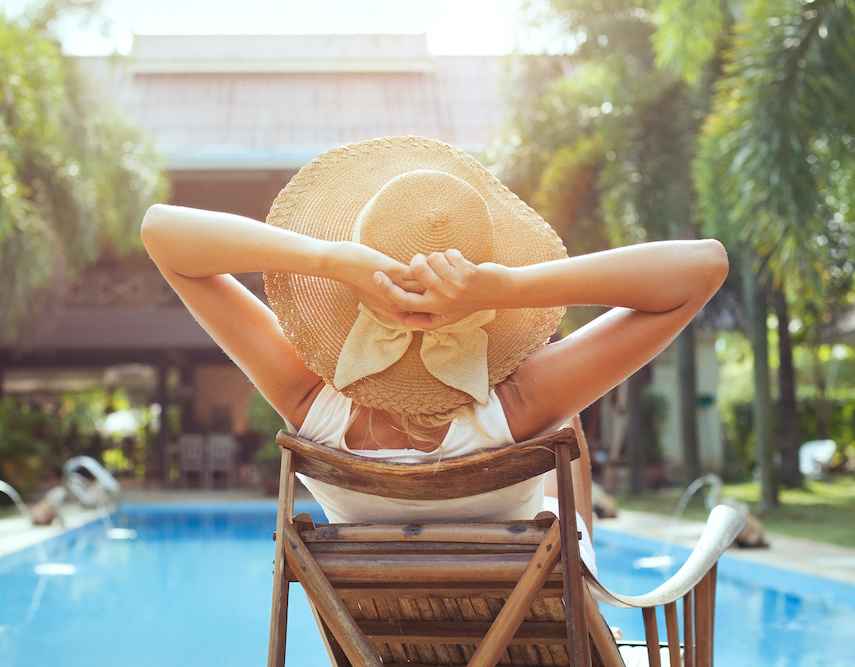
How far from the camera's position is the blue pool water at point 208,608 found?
4969 mm

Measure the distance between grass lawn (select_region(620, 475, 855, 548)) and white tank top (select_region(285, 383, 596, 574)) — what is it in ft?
22.8

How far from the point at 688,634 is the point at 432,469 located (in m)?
0.80

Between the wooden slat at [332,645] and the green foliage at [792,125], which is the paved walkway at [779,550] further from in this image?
the wooden slat at [332,645]

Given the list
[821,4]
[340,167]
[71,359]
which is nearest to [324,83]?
[71,359]

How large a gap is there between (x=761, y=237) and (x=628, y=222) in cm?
343

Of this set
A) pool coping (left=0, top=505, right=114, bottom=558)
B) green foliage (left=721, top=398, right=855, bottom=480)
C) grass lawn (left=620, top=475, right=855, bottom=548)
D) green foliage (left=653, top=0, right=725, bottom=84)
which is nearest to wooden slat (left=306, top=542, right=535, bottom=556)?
pool coping (left=0, top=505, right=114, bottom=558)

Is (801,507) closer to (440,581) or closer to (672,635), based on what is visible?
(672,635)

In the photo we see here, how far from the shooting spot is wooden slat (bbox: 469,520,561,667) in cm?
146

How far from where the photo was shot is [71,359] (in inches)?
770

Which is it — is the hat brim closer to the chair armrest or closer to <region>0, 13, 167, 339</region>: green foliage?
the chair armrest

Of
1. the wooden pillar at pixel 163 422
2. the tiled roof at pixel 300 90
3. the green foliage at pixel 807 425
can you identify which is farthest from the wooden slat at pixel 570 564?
the green foliage at pixel 807 425

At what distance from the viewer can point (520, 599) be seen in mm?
1473

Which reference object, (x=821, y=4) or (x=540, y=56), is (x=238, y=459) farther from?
(x=821, y=4)

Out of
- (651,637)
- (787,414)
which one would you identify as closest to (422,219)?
(651,637)
